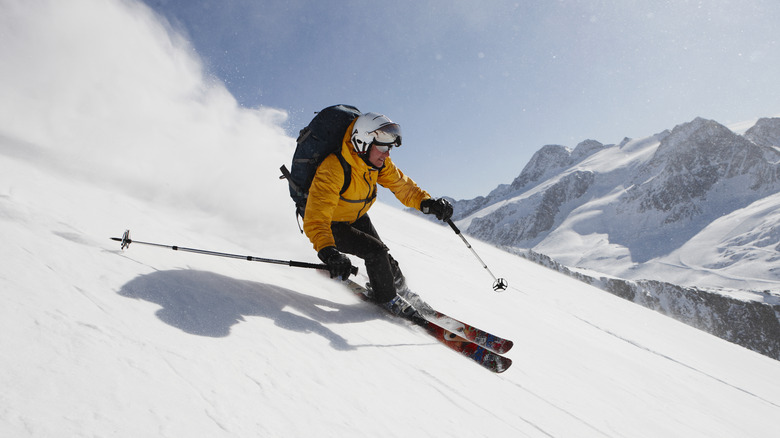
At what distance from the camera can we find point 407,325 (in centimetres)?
408

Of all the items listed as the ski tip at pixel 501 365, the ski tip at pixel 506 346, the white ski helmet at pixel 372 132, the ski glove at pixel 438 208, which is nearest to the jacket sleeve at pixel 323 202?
the white ski helmet at pixel 372 132

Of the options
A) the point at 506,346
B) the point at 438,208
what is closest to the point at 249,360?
the point at 506,346

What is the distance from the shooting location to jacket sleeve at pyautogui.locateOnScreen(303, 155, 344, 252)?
387 centimetres

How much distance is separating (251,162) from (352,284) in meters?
6.98

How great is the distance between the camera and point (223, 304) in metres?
3.08

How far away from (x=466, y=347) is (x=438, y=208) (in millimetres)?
2376

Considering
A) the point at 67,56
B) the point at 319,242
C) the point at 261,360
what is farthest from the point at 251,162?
the point at 261,360

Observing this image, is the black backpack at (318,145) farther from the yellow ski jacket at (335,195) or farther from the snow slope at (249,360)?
the snow slope at (249,360)

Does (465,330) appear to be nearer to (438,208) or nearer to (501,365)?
(501,365)

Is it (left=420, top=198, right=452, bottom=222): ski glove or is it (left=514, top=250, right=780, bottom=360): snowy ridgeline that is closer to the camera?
(left=420, top=198, right=452, bottom=222): ski glove

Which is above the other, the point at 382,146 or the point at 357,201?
the point at 382,146

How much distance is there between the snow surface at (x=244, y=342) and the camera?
170 cm

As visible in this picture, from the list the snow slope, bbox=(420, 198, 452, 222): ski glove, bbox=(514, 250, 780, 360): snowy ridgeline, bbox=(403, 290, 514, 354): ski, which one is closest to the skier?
bbox=(403, 290, 514, 354): ski

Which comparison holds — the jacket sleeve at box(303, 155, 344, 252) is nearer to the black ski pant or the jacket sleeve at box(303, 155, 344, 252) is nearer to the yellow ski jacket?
the yellow ski jacket
